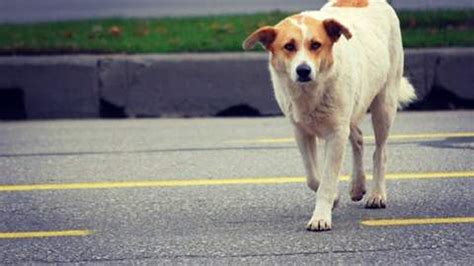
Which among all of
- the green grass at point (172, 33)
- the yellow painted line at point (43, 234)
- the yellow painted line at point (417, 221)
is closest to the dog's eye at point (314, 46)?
the yellow painted line at point (417, 221)

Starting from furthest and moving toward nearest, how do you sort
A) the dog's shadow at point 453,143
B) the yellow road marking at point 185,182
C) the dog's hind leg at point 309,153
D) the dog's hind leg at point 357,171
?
the dog's shadow at point 453,143 → the yellow road marking at point 185,182 → the dog's hind leg at point 357,171 → the dog's hind leg at point 309,153

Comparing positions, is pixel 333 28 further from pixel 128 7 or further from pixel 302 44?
pixel 128 7

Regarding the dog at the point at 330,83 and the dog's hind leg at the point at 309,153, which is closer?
the dog at the point at 330,83

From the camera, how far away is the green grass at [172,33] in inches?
541

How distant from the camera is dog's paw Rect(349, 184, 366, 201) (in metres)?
8.50

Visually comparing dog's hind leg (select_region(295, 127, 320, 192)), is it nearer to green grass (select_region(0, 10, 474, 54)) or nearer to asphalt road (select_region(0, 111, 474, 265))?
asphalt road (select_region(0, 111, 474, 265))

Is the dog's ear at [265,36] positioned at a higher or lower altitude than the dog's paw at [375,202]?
higher

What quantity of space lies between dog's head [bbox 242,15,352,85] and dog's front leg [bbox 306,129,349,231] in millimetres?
430

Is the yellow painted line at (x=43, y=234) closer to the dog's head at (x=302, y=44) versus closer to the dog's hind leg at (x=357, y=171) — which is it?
the dog's head at (x=302, y=44)

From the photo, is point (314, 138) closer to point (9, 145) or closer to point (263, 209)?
point (263, 209)

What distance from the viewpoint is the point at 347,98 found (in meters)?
7.80

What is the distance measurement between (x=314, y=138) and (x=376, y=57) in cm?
63

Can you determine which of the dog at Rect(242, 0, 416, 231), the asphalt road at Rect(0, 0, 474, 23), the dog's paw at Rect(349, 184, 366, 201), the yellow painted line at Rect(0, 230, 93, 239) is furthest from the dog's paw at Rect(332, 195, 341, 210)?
the asphalt road at Rect(0, 0, 474, 23)

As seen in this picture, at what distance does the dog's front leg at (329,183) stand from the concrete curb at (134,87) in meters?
5.30
